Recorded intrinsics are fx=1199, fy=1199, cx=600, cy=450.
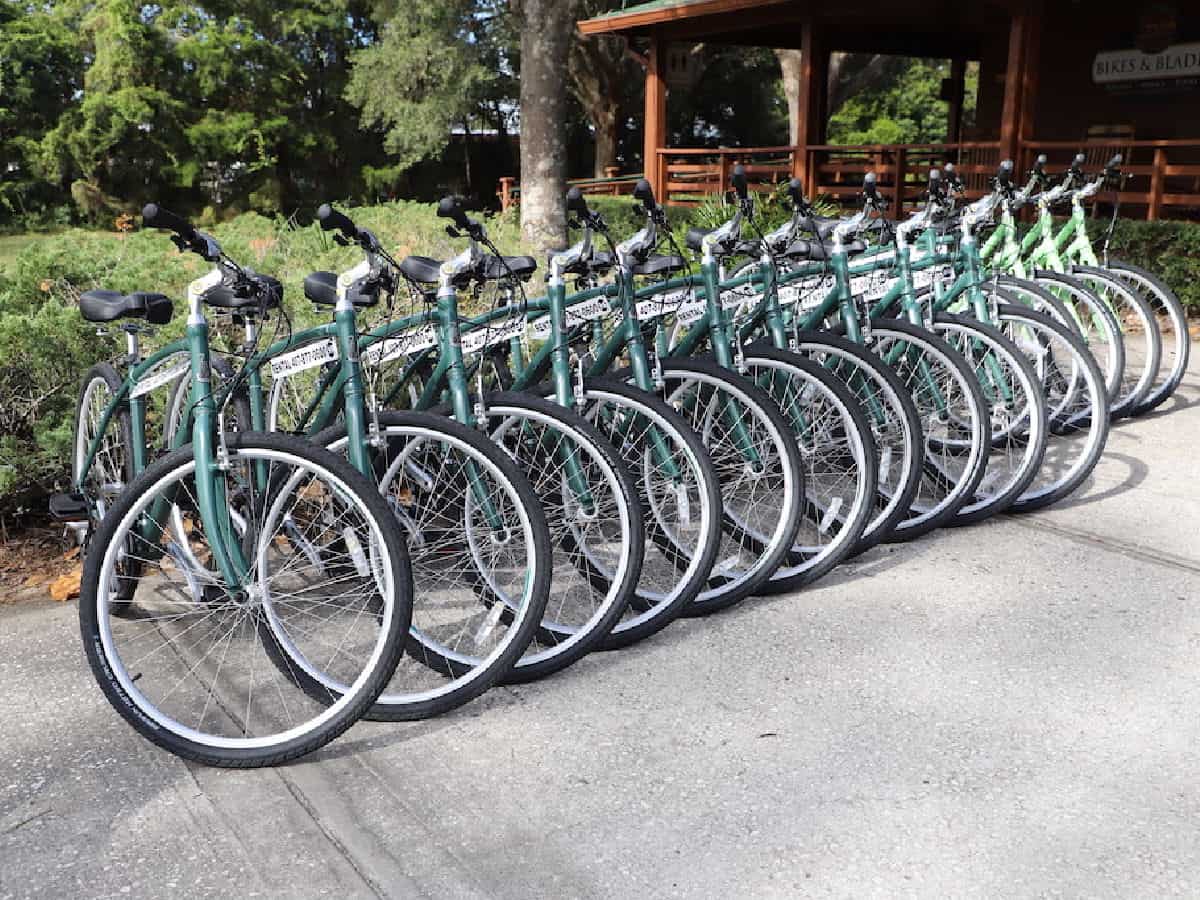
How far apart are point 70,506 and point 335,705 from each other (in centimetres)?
162

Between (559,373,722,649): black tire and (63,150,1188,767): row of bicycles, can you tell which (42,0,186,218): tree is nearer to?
(63,150,1188,767): row of bicycles

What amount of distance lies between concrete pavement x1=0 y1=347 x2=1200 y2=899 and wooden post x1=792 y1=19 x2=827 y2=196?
11.8 meters

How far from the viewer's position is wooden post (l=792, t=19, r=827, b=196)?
14.7 meters

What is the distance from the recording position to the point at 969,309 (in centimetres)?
472

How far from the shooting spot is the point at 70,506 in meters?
3.91

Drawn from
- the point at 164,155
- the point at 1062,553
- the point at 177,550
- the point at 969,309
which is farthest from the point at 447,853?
the point at 164,155

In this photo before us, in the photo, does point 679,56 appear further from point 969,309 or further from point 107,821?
point 107,821

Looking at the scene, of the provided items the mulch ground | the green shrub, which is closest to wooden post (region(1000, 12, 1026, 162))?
the green shrub

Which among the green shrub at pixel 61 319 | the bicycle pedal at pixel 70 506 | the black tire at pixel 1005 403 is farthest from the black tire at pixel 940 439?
the bicycle pedal at pixel 70 506

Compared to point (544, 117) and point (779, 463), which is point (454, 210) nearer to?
point (779, 463)

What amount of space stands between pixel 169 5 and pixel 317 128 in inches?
169

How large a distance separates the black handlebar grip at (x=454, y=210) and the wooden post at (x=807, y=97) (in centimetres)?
1200

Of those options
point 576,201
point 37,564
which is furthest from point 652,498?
point 37,564

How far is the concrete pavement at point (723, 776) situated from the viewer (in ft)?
7.88
